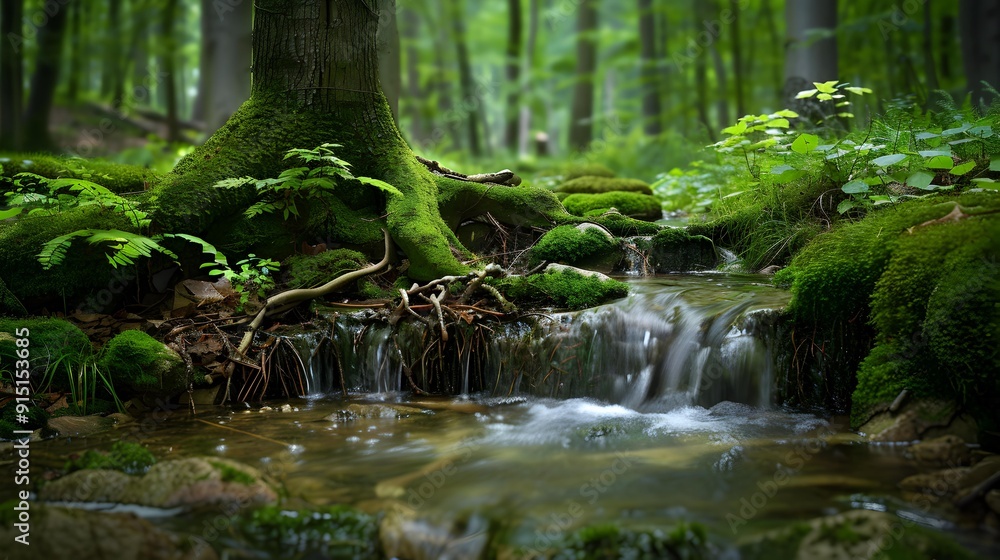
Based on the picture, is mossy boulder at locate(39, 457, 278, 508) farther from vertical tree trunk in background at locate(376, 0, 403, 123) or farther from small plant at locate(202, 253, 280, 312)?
vertical tree trunk in background at locate(376, 0, 403, 123)

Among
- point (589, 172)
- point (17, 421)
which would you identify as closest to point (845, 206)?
point (589, 172)

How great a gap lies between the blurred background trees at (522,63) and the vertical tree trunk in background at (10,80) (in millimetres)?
33

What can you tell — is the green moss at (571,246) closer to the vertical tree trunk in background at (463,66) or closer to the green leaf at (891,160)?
the green leaf at (891,160)

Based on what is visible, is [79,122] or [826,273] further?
[79,122]

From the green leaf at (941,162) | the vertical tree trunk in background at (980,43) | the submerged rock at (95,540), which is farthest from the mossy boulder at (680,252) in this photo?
the vertical tree trunk in background at (980,43)

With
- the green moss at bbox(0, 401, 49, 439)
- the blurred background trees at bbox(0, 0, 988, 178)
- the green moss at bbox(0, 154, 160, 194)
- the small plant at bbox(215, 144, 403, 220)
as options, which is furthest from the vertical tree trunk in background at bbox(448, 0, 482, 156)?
the green moss at bbox(0, 401, 49, 439)

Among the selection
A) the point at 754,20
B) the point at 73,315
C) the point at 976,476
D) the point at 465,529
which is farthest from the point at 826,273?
the point at 754,20

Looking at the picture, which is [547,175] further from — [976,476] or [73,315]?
[976,476]

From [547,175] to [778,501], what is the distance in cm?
1079

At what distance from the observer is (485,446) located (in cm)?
356

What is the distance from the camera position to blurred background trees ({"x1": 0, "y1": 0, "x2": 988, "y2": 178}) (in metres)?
9.54

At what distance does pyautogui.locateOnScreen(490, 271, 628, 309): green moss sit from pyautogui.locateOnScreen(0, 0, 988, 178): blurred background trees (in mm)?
3479

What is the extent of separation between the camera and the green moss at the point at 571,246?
19.6 feet

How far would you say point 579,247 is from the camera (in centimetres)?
607
